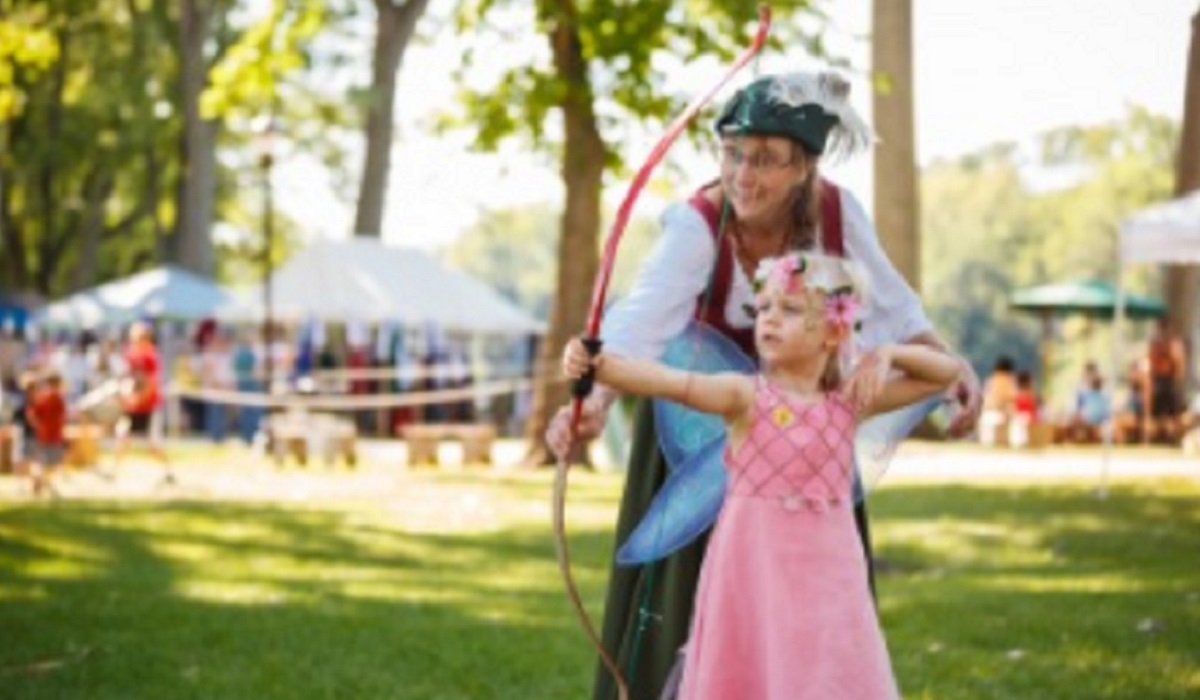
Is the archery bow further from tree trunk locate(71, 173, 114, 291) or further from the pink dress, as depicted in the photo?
tree trunk locate(71, 173, 114, 291)

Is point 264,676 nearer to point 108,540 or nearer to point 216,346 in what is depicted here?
point 108,540

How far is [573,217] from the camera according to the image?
2052 cm

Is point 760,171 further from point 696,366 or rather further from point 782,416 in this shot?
point 782,416

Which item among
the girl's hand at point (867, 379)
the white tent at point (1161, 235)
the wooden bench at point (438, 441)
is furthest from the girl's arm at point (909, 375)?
the wooden bench at point (438, 441)

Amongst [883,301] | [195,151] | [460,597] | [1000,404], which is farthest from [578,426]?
[195,151]

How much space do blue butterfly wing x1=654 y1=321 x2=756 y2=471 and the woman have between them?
42mm

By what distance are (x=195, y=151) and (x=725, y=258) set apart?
37040 mm

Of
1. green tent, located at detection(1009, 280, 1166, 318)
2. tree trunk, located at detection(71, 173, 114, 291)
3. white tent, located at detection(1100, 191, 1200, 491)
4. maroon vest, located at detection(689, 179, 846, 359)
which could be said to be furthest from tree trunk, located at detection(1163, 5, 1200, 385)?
tree trunk, located at detection(71, 173, 114, 291)

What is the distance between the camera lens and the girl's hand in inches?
168

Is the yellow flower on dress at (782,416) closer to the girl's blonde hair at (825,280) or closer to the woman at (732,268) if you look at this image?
the girl's blonde hair at (825,280)

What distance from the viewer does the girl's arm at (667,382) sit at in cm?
390

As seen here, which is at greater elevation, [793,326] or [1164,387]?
[793,326]

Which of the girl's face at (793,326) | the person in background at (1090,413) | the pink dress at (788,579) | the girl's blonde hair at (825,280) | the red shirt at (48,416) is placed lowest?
the person in background at (1090,413)

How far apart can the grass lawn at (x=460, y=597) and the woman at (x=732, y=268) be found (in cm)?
215
